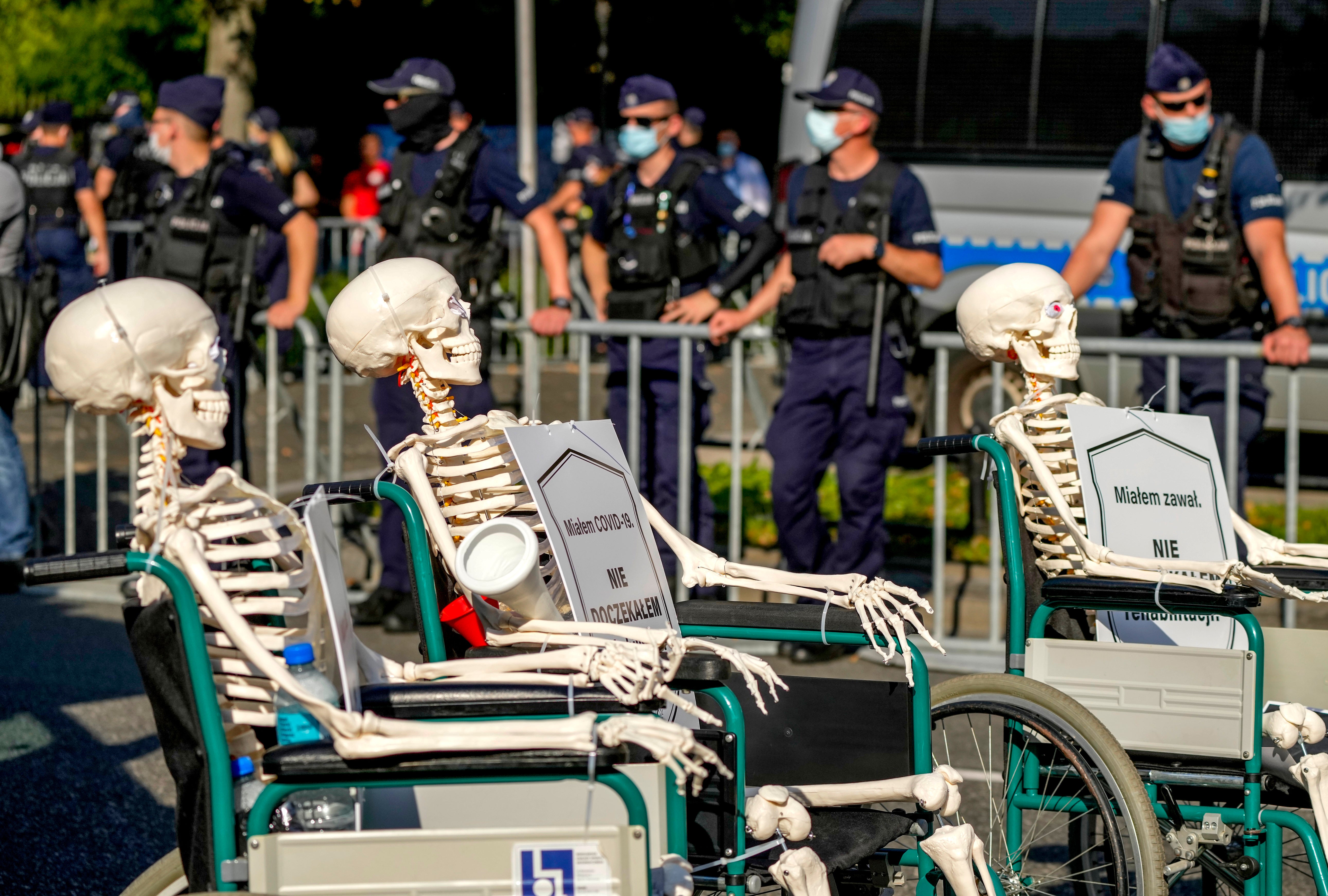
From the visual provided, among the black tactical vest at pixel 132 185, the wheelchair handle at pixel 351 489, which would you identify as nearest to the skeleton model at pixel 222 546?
the wheelchair handle at pixel 351 489

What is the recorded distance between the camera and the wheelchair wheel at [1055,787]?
313 cm

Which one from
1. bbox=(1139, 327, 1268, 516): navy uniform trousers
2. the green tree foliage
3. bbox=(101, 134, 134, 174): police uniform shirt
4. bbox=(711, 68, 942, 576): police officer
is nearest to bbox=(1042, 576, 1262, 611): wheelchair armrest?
bbox=(1139, 327, 1268, 516): navy uniform trousers

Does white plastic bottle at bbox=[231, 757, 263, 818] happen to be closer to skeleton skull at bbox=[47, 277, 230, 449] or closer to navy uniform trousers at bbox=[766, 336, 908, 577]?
skeleton skull at bbox=[47, 277, 230, 449]

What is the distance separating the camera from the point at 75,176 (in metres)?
11.7

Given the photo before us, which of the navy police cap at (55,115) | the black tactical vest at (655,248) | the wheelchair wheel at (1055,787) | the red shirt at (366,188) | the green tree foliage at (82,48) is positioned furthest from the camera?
the green tree foliage at (82,48)

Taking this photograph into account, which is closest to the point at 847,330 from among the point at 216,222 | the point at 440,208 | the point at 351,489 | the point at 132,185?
the point at 440,208

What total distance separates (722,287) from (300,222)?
1.79 meters

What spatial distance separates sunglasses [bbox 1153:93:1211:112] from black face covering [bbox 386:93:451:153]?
111 inches

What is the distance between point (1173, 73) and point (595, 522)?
3.74m

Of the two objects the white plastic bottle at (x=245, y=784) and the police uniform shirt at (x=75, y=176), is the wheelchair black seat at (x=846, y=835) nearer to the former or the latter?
the white plastic bottle at (x=245, y=784)

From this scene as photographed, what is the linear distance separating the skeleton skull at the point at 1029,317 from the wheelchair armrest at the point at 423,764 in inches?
73.0

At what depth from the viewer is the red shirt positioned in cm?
1705

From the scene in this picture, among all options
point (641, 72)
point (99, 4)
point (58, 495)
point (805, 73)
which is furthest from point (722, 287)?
point (99, 4)

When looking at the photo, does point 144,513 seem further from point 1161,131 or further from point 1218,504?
point 1161,131
